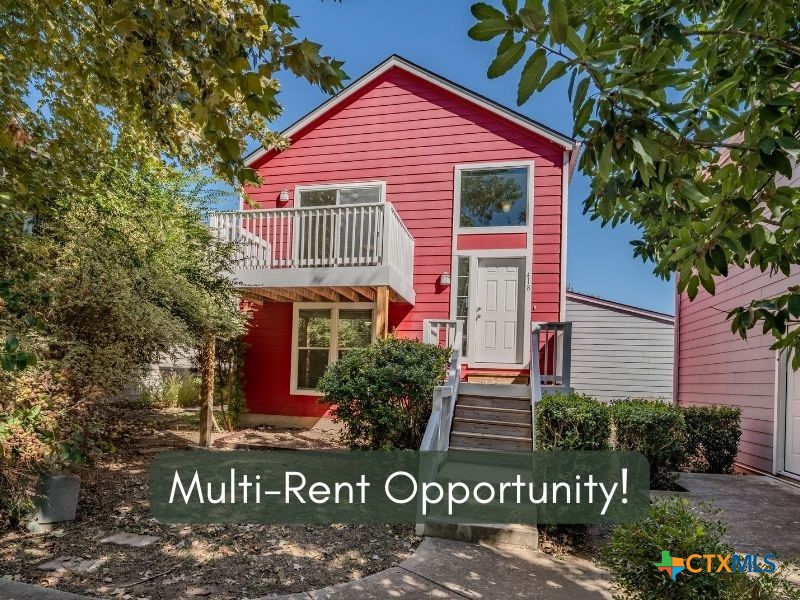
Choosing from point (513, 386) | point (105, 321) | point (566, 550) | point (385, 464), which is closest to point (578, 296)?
point (513, 386)

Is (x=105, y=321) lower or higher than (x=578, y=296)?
lower

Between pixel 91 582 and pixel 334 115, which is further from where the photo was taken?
pixel 334 115

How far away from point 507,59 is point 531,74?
3.6 inches

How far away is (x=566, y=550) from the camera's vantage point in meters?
3.91

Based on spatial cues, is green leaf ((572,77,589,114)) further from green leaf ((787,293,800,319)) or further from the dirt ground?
the dirt ground

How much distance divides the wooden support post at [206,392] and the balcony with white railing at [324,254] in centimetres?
114

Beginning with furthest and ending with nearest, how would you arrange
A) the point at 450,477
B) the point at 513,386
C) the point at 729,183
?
the point at 513,386
the point at 450,477
the point at 729,183

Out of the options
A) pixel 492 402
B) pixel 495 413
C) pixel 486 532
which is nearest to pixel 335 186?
pixel 492 402

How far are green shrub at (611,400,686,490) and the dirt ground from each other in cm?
226

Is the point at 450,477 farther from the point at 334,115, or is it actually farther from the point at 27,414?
the point at 334,115

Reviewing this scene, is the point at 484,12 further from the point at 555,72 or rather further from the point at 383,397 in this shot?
the point at 383,397

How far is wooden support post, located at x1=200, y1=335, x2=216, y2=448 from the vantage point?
7.50 meters

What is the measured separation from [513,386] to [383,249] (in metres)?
2.83

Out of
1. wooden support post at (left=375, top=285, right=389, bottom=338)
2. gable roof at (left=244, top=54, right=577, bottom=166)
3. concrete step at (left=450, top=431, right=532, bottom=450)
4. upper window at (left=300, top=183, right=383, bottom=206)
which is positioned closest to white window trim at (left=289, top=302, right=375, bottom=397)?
wooden support post at (left=375, top=285, right=389, bottom=338)
